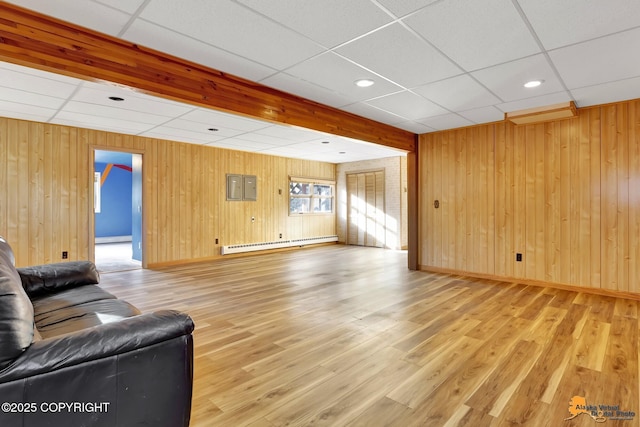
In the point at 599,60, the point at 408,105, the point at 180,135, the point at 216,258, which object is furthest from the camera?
the point at 216,258

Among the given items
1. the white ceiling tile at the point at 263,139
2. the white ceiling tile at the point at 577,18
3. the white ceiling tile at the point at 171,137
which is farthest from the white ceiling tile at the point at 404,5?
the white ceiling tile at the point at 171,137

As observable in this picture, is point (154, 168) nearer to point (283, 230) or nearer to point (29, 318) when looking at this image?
point (283, 230)

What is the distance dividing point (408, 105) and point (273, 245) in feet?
17.2

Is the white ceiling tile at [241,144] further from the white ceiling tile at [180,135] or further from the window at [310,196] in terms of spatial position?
the window at [310,196]

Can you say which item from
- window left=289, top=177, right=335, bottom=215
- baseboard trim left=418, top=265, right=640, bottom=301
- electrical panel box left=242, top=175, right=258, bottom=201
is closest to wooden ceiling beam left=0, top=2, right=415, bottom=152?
baseboard trim left=418, top=265, right=640, bottom=301

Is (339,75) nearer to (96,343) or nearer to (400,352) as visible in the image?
(400,352)

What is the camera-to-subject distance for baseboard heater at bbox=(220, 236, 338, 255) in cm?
756

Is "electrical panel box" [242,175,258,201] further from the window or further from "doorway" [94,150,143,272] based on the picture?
"doorway" [94,150,143,272]

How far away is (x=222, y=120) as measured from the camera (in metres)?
5.05

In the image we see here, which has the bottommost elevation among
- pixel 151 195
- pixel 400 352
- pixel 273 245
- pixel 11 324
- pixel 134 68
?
pixel 400 352

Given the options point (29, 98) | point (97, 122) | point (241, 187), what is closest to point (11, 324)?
point (29, 98)

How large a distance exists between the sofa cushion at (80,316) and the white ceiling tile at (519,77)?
370 cm

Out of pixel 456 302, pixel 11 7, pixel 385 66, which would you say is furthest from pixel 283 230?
pixel 11 7

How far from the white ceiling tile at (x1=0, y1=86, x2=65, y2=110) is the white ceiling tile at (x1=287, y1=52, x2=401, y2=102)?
3.07 meters
